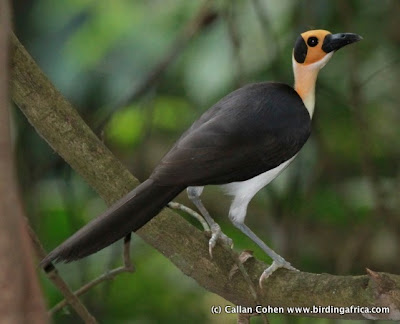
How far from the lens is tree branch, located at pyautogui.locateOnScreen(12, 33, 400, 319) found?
157 centimetres

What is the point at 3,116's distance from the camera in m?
0.38

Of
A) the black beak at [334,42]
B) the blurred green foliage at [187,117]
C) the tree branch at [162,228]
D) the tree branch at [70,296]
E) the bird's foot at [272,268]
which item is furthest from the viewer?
the blurred green foliage at [187,117]

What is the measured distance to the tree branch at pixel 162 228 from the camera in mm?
1570

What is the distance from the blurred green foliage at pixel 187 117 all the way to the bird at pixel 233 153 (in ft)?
2.80

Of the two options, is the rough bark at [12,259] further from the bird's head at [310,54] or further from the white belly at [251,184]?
the bird's head at [310,54]

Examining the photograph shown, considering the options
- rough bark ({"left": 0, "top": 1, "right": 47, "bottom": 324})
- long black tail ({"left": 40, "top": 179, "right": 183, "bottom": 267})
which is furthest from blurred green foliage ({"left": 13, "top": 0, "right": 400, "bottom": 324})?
rough bark ({"left": 0, "top": 1, "right": 47, "bottom": 324})

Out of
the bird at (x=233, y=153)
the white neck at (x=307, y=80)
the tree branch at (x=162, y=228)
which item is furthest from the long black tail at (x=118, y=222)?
the white neck at (x=307, y=80)

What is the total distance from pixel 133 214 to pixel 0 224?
1.16 metres

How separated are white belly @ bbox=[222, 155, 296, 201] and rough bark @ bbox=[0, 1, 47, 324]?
58.9 inches

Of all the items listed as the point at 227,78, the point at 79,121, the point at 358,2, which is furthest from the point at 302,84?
the point at 358,2

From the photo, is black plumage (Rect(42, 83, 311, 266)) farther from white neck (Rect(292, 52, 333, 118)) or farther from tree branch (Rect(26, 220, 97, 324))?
tree branch (Rect(26, 220, 97, 324))

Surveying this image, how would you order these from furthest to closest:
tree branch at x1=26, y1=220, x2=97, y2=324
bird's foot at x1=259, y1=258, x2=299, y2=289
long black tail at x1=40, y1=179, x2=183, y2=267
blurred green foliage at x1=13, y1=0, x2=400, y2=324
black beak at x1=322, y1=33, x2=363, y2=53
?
blurred green foliage at x1=13, y1=0, x2=400, y2=324 → black beak at x1=322, y1=33, x2=363, y2=53 → tree branch at x1=26, y1=220, x2=97, y2=324 → bird's foot at x1=259, y1=258, x2=299, y2=289 → long black tail at x1=40, y1=179, x2=183, y2=267

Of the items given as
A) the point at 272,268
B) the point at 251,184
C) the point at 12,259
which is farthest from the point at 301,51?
the point at 12,259

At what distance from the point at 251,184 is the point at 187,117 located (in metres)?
1.55
